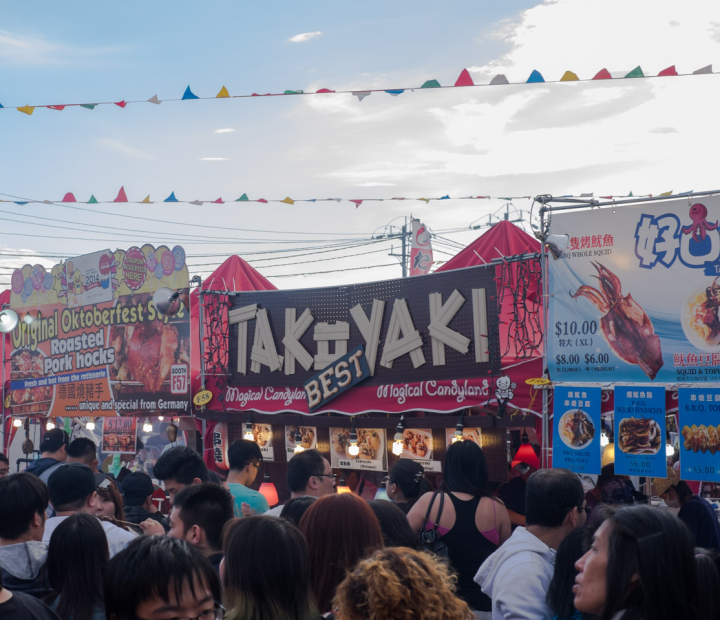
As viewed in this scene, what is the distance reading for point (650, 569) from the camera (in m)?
2.11

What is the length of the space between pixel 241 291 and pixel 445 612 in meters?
9.57

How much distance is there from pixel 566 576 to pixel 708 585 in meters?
0.80

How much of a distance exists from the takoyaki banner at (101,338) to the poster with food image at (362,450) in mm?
3064

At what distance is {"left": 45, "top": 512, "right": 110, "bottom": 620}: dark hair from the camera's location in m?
3.14

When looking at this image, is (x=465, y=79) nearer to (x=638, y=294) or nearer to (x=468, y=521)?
(x=638, y=294)

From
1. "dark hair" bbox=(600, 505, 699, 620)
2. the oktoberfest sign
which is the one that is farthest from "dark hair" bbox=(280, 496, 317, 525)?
the oktoberfest sign

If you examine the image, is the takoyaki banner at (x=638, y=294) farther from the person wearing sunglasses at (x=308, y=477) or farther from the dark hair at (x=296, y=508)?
the dark hair at (x=296, y=508)

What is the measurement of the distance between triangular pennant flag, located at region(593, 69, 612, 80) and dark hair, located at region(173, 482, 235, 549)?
15.9 feet

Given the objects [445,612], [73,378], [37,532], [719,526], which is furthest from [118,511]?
[73,378]

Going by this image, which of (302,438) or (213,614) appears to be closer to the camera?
(213,614)

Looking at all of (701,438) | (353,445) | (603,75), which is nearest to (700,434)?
(701,438)

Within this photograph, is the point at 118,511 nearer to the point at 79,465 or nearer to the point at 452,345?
the point at 79,465

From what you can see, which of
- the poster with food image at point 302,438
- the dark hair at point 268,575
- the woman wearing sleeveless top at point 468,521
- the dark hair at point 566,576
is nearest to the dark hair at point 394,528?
the woman wearing sleeveless top at point 468,521

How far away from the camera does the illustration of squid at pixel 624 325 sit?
6.54 meters
